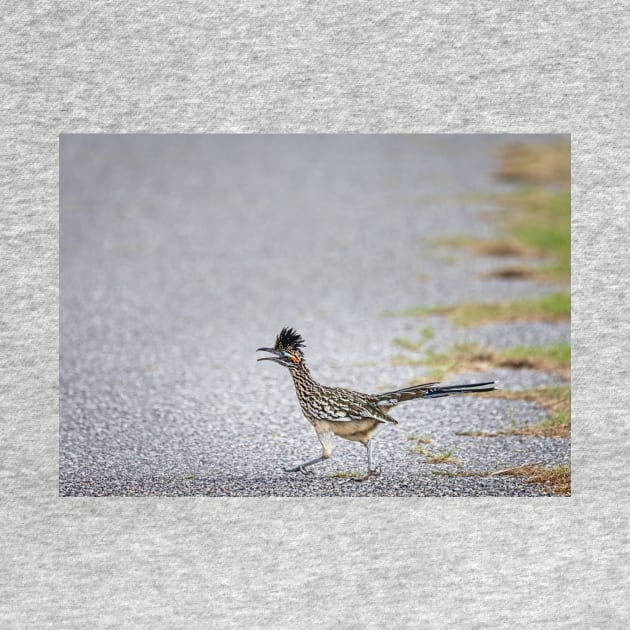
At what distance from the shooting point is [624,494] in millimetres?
2672

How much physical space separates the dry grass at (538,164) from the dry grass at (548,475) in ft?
14.6

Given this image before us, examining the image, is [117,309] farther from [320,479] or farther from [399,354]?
[320,479]

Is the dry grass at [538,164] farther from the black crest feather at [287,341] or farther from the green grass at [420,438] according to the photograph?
the black crest feather at [287,341]

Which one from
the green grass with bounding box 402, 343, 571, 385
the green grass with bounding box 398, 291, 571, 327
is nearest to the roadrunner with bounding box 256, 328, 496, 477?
the green grass with bounding box 402, 343, 571, 385

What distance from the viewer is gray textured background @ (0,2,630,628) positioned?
2633 millimetres

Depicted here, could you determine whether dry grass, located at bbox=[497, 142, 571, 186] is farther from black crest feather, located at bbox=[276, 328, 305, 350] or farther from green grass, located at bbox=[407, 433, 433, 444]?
black crest feather, located at bbox=[276, 328, 305, 350]

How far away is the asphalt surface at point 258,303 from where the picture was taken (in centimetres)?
293

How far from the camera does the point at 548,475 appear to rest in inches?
110

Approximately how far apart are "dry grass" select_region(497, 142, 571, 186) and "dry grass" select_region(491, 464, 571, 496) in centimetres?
445

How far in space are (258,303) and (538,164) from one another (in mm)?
3262

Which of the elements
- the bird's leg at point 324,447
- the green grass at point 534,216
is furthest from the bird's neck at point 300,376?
the green grass at point 534,216

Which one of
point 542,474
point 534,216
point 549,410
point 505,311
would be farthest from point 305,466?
point 534,216

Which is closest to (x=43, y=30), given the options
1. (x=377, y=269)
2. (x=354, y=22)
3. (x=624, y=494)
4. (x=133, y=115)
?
(x=133, y=115)

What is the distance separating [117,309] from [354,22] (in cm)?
238
